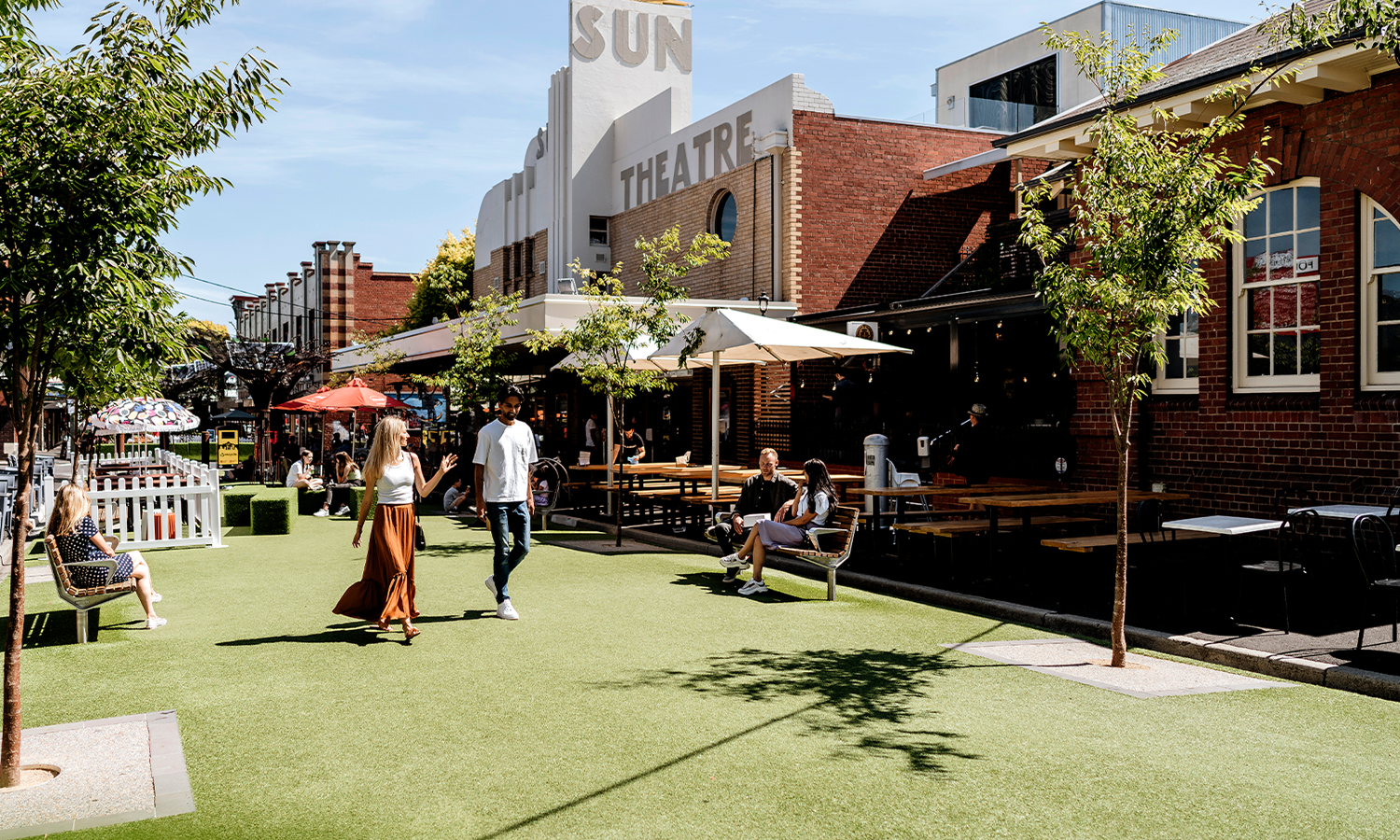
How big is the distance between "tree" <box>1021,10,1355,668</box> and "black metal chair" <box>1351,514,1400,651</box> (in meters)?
1.55

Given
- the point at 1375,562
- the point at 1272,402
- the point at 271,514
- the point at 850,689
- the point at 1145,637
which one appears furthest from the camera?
the point at 271,514

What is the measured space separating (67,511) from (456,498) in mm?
10768

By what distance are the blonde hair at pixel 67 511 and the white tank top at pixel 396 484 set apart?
2.22 m

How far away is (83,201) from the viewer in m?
4.64

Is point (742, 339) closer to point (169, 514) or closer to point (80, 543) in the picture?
point (80, 543)

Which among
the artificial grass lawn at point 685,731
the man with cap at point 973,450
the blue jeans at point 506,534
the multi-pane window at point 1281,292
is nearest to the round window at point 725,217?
the man with cap at point 973,450

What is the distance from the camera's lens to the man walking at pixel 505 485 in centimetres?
886

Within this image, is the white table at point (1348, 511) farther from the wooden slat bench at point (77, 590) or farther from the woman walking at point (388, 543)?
the wooden slat bench at point (77, 590)

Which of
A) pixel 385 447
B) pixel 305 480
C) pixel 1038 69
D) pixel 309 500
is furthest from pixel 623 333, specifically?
pixel 1038 69

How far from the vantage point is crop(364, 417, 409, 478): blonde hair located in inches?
321

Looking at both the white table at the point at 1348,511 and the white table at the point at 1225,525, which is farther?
the white table at the point at 1348,511

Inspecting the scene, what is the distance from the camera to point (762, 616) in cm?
919

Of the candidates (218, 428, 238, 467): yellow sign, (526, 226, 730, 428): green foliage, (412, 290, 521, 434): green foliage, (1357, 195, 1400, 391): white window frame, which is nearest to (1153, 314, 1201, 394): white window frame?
(1357, 195, 1400, 391): white window frame

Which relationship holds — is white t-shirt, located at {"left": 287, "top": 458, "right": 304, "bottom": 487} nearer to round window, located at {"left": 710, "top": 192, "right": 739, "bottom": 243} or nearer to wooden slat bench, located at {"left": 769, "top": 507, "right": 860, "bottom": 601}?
round window, located at {"left": 710, "top": 192, "right": 739, "bottom": 243}
